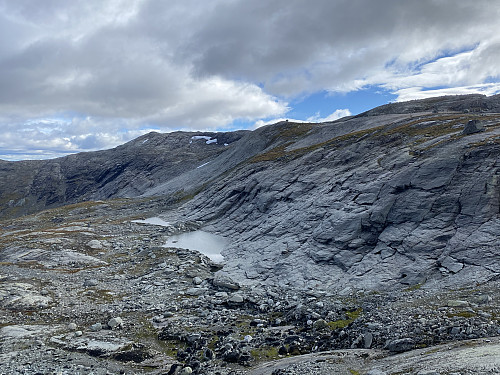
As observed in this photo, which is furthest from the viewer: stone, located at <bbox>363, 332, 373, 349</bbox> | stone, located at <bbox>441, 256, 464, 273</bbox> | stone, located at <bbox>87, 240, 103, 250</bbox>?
stone, located at <bbox>87, 240, 103, 250</bbox>

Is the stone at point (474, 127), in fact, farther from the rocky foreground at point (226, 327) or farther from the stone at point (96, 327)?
the stone at point (96, 327)

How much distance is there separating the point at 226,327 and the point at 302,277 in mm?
10210

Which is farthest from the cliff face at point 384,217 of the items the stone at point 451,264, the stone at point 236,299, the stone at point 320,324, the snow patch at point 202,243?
the stone at point 320,324

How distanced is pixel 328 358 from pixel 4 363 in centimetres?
1750

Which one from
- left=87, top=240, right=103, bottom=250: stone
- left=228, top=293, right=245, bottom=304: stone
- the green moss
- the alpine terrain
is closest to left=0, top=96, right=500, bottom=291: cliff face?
the alpine terrain

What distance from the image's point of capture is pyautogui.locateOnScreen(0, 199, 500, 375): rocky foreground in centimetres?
1591

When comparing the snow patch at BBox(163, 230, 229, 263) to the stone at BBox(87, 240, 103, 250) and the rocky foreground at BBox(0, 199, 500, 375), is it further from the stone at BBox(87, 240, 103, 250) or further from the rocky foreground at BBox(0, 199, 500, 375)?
the stone at BBox(87, 240, 103, 250)

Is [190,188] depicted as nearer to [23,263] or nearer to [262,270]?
[23,263]

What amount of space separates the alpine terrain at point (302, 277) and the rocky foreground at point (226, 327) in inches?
4.5

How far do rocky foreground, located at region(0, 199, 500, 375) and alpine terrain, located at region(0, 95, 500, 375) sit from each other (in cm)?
11

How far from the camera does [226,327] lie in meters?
22.8

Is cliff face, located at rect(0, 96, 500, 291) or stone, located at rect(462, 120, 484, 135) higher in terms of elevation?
stone, located at rect(462, 120, 484, 135)

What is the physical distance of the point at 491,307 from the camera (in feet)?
58.0

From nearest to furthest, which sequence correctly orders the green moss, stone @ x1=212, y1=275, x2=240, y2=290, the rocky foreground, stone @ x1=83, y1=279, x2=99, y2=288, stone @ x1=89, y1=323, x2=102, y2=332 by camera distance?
the rocky foreground, the green moss, stone @ x1=89, y1=323, x2=102, y2=332, stone @ x1=212, y1=275, x2=240, y2=290, stone @ x1=83, y1=279, x2=99, y2=288
